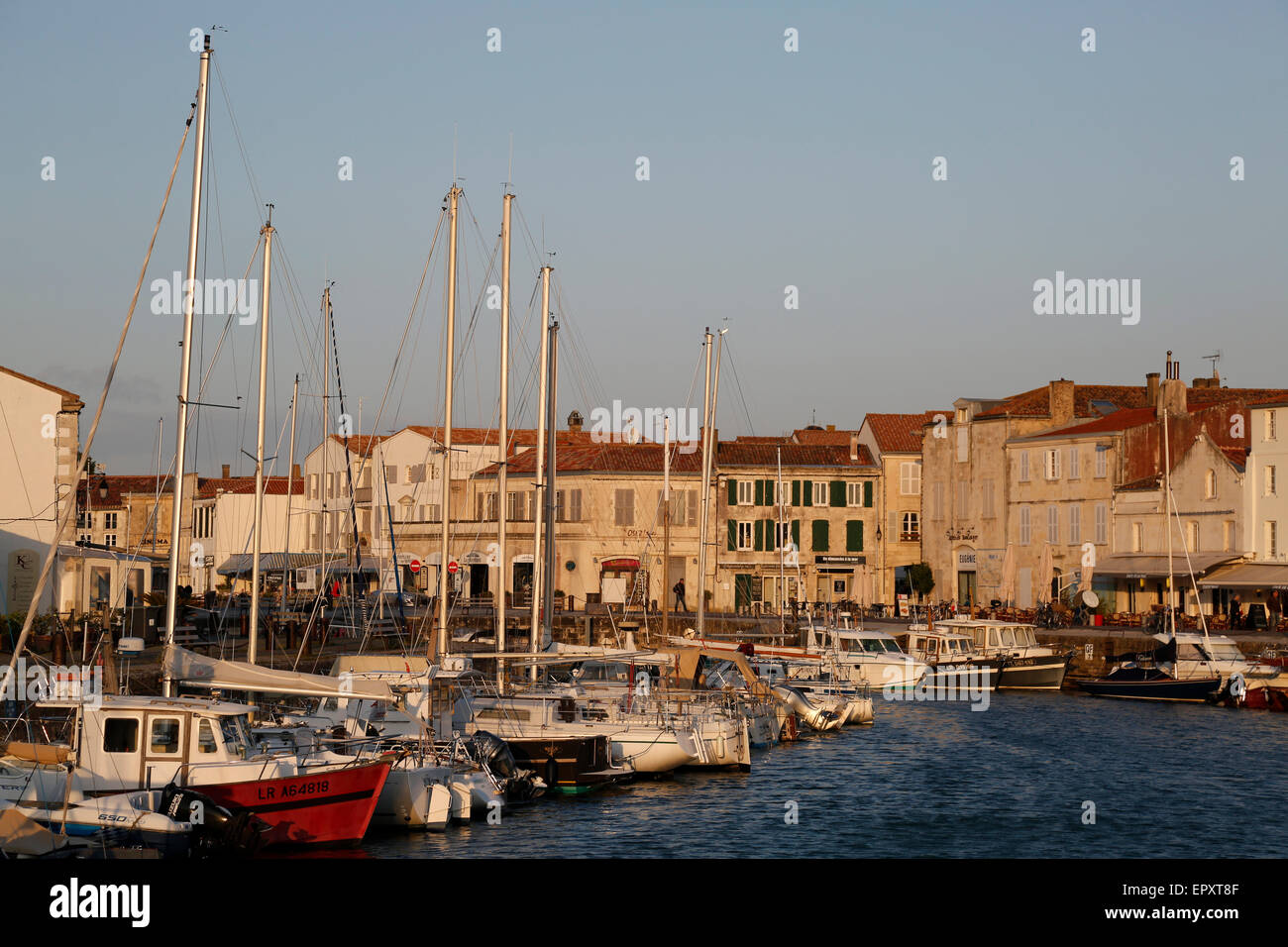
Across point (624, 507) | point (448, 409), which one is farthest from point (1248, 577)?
point (448, 409)

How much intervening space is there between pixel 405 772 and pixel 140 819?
4.73m

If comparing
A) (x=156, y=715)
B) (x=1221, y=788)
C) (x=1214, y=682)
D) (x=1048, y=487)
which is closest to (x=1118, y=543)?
(x=1048, y=487)

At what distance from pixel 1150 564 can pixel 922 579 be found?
41.8ft

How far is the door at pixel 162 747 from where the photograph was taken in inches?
803

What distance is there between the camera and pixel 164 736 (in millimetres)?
20562

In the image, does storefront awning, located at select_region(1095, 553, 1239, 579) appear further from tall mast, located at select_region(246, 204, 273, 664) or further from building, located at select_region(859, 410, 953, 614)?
tall mast, located at select_region(246, 204, 273, 664)

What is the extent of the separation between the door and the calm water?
3109 mm

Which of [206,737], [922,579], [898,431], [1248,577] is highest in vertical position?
[898,431]

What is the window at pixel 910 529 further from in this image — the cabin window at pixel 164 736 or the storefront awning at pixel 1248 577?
the cabin window at pixel 164 736

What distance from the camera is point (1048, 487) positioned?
61.7 m

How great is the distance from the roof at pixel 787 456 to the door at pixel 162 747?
46.2 metres

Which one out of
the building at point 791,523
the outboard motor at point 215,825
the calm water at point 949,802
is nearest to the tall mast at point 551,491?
the calm water at point 949,802

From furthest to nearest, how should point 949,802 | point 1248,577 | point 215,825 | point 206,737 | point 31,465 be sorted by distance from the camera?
point 1248,577 < point 31,465 < point 949,802 < point 206,737 < point 215,825

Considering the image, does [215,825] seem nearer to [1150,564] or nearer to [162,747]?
[162,747]
